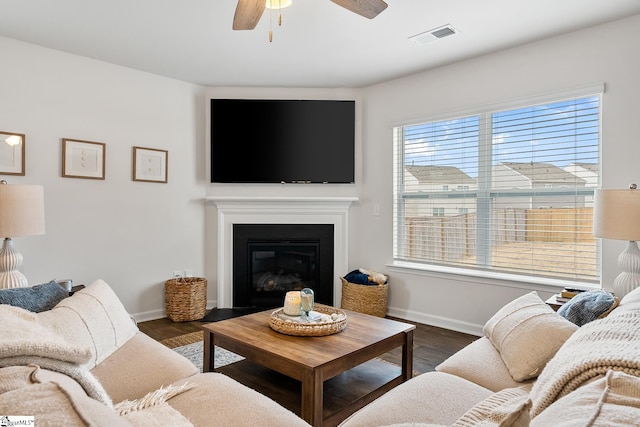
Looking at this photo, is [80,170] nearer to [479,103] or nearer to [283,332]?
[283,332]

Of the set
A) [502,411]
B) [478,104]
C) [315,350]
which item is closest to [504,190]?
[478,104]

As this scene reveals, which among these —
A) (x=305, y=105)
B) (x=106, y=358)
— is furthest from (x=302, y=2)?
(x=106, y=358)

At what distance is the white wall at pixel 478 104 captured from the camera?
112 inches

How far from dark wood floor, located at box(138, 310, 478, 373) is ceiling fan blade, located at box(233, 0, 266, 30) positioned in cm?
245

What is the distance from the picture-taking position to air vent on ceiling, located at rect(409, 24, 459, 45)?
118 inches

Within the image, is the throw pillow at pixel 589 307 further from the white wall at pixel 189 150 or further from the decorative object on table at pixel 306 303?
the decorative object on table at pixel 306 303

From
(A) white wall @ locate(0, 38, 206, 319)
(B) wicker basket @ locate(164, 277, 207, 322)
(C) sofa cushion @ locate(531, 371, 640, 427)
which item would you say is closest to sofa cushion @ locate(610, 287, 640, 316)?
(C) sofa cushion @ locate(531, 371, 640, 427)

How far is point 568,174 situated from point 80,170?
416 cm

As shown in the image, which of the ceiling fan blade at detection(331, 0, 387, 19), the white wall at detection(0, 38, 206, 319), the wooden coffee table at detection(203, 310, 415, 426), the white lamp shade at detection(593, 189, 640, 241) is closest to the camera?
the wooden coffee table at detection(203, 310, 415, 426)

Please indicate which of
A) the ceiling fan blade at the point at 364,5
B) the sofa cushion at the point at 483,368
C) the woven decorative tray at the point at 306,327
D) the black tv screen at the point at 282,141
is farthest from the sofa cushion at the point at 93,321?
the black tv screen at the point at 282,141

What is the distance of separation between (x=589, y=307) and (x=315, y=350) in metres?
1.32

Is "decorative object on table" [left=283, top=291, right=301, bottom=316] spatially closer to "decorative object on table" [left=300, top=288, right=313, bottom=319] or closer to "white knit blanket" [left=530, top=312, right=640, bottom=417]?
"decorative object on table" [left=300, top=288, right=313, bottom=319]

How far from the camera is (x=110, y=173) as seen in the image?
3773mm

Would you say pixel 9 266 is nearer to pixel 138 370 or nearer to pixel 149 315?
pixel 138 370
